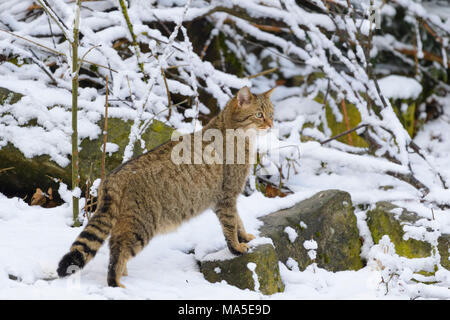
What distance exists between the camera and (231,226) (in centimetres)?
354

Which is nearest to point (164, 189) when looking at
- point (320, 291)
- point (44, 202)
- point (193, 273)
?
point (193, 273)

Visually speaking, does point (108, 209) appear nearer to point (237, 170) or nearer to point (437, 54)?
point (237, 170)

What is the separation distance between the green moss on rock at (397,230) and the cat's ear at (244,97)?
1.77m

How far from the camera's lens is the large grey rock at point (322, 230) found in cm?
401

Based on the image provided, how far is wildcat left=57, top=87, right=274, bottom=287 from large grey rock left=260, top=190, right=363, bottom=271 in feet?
1.32

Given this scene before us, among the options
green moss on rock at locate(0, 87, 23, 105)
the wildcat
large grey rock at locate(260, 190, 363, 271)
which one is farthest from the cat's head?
green moss on rock at locate(0, 87, 23, 105)

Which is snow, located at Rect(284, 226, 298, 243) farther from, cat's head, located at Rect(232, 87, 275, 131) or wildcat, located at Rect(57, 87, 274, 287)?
cat's head, located at Rect(232, 87, 275, 131)

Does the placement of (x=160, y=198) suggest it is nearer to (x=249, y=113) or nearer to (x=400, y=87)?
(x=249, y=113)

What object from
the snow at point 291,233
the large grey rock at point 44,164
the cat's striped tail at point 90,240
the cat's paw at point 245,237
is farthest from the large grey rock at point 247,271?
the large grey rock at point 44,164

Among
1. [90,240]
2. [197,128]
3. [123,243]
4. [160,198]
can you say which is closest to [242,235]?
[160,198]

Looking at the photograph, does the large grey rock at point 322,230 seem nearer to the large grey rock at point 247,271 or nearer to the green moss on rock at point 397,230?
the green moss on rock at point 397,230

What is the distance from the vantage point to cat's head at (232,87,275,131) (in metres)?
3.92

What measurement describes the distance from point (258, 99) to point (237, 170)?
66 cm

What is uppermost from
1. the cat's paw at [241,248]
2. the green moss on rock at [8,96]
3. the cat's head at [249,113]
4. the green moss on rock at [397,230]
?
the cat's head at [249,113]
